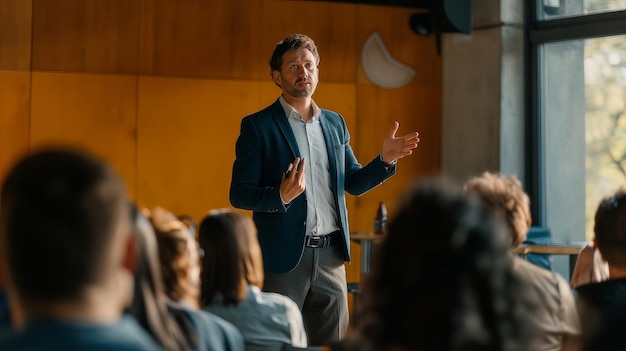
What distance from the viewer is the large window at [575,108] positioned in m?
7.35

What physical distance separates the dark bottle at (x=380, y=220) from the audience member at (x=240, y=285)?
4.49 m

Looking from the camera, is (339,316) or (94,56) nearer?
(339,316)

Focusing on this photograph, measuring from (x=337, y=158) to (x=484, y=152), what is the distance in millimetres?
3811

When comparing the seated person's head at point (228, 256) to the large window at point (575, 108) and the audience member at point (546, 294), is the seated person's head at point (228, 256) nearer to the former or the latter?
the audience member at point (546, 294)

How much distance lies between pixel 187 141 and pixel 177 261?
5383 millimetres

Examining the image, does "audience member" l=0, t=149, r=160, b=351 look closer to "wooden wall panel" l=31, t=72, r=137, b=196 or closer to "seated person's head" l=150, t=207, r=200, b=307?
"seated person's head" l=150, t=207, r=200, b=307

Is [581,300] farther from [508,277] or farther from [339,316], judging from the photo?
[339,316]

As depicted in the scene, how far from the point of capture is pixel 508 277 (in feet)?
4.69

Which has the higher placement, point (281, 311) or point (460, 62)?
point (460, 62)

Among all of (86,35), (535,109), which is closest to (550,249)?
(535,109)

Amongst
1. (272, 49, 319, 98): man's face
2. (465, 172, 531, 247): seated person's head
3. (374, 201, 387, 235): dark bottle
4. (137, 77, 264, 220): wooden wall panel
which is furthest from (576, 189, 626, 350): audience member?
(137, 77, 264, 220): wooden wall panel

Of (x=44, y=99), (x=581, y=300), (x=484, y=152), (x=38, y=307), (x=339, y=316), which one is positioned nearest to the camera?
(x=38, y=307)

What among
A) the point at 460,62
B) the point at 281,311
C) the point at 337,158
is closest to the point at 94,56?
the point at 460,62

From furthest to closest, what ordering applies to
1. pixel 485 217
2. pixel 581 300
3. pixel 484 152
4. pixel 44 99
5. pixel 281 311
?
pixel 484 152 → pixel 44 99 → pixel 281 311 → pixel 581 300 → pixel 485 217
